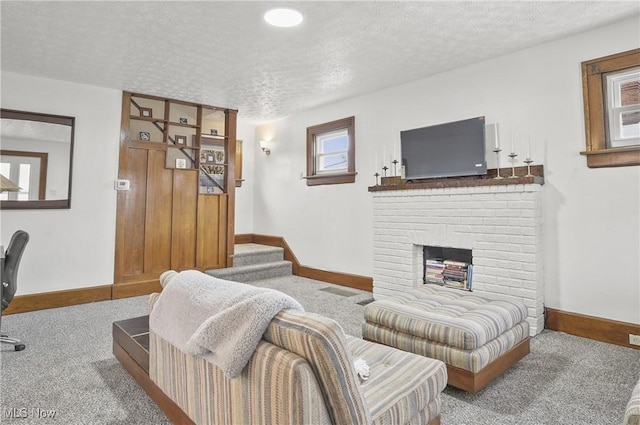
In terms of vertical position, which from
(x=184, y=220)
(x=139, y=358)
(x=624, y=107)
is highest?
(x=624, y=107)

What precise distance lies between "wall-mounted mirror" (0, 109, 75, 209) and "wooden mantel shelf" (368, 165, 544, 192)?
343 cm

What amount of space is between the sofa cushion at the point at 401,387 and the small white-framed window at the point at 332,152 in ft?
11.2

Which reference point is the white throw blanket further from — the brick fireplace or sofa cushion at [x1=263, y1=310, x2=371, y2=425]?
the brick fireplace

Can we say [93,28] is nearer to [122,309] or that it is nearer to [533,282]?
[122,309]

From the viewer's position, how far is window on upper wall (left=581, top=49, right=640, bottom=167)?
269cm

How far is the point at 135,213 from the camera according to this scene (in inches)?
170

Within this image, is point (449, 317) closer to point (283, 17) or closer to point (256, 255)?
point (283, 17)

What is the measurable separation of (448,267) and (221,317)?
115 inches

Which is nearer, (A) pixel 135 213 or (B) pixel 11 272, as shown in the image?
(B) pixel 11 272

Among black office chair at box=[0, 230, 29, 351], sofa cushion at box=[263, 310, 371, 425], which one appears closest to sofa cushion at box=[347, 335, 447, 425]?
sofa cushion at box=[263, 310, 371, 425]

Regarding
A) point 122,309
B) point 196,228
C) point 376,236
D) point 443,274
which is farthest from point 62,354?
point 443,274

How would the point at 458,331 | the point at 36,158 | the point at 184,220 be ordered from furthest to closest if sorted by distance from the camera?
the point at 184,220 → the point at 36,158 → the point at 458,331

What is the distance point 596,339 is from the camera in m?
2.76

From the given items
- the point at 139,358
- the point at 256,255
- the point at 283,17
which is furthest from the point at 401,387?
the point at 256,255
